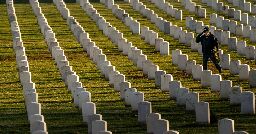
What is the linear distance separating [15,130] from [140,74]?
366 inches

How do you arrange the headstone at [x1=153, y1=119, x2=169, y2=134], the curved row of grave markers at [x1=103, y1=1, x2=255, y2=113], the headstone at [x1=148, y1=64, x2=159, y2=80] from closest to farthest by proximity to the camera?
the headstone at [x1=153, y1=119, x2=169, y2=134] → the curved row of grave markers at [x1=103, y1=1, x2=255, y2=113] → the headstone at [x1=148, y1=64, x2=159, y2=80]

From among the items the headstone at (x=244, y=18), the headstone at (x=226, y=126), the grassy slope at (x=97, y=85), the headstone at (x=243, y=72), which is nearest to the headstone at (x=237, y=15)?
the headstone at (x=244, y=18)

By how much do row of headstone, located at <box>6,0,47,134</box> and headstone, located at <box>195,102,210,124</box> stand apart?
377cm

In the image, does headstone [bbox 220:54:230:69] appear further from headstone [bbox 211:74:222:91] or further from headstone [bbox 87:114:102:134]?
headstone [bbox 87:114:102:134]

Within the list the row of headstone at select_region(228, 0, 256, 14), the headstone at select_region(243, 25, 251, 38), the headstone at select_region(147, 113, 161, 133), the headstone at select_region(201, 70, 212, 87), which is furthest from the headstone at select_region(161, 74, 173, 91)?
the row of headstone at select_region(228, 0, 256, 14)

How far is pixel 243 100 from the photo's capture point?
86.6ft

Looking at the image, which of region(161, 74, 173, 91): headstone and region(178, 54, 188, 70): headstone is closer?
region(161, 74, 173, 91): headstone

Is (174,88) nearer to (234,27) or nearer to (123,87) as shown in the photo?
(123,87)

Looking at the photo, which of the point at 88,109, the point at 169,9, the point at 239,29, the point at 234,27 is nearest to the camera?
the point at 88,109

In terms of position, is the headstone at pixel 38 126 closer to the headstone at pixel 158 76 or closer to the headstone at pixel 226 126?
the headstone at pixel 226 126

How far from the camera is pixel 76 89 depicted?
1109 inches

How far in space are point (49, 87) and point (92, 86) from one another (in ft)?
4.41

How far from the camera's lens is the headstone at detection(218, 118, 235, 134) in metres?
22.4

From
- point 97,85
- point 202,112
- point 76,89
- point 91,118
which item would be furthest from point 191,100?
point 97,85
